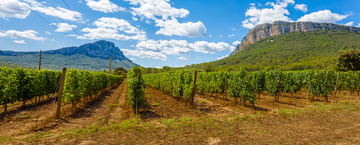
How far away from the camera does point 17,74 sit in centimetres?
1003

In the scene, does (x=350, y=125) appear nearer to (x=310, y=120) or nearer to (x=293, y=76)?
(x=310, y=120)

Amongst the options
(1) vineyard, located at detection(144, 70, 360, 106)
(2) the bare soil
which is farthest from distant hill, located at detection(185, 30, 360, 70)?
(2) the bare soil

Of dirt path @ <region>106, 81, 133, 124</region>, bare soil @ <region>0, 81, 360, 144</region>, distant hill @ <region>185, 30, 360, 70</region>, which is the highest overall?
distant hill @ <region>185, 30, 360, 70</region>

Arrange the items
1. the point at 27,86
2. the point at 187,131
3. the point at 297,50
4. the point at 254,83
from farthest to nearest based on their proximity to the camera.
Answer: the point at 297,50 → the point at 254,83 → the point at 27,86 → the point at 187,131

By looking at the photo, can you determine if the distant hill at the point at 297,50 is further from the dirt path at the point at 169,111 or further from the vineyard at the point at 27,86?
the vineyard at the point at 27,86

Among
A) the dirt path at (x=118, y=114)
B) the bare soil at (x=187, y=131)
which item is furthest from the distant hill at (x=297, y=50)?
the bare soil at (x=187, y=131)

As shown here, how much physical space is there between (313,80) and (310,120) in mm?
8837

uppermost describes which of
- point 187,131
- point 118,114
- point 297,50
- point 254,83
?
point 297,50

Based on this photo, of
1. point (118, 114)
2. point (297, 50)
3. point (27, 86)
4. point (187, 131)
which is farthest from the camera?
point (297, 50)

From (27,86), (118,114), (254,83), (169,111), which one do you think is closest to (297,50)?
(254,83)


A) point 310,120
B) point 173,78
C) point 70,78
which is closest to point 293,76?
point 310,120

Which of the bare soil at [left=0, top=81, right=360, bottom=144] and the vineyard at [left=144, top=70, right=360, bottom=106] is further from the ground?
the vineyard at [left=144, top=70, right=360, bottom=106]

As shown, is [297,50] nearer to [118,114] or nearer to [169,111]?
[169,111]

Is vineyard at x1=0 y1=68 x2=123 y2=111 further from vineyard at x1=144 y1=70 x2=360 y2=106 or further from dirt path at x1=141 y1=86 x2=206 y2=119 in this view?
vineyard at x1=144 y1=70 x2=360 y2=106
